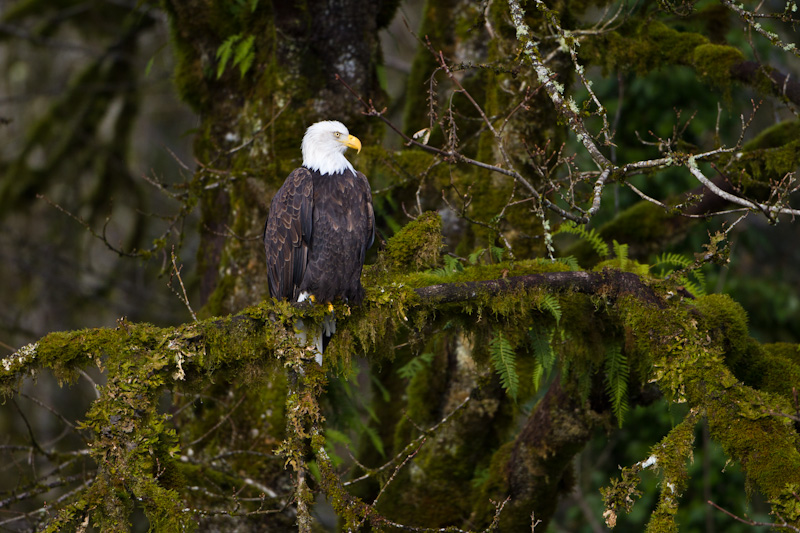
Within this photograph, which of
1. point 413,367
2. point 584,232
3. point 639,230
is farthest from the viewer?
point 639,230

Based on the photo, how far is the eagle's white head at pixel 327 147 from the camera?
5.39 metres

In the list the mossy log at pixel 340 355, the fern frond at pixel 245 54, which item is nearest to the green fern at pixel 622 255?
the mossy log at pixel 340 355

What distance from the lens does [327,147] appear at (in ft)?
18.0

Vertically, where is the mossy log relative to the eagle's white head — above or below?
below

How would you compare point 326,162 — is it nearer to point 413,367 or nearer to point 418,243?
point 418,243

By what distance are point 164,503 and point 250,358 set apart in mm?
943

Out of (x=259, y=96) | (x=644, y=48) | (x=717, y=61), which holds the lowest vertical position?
(x=717, y=61)

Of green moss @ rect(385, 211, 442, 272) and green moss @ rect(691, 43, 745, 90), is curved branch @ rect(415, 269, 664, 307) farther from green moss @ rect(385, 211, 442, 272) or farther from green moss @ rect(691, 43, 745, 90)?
green moss @ rect(691, 43, 745, 90)

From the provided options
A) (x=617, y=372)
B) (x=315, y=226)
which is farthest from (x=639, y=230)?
(x=315, y=226)

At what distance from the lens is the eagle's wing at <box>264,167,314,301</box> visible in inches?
204

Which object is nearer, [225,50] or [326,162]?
[326,162]

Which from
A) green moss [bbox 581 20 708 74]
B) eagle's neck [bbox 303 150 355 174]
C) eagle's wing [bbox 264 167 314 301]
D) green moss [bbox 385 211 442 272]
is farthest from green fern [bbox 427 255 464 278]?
green moss [bbox 581 20 708 74]

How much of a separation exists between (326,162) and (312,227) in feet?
1.55

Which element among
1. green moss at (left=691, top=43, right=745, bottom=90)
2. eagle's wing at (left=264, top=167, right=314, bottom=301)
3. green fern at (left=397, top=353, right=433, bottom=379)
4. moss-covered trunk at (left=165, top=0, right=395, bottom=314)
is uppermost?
moss-covered trunk at (left=165, top=0, right=395, bottom=314)
